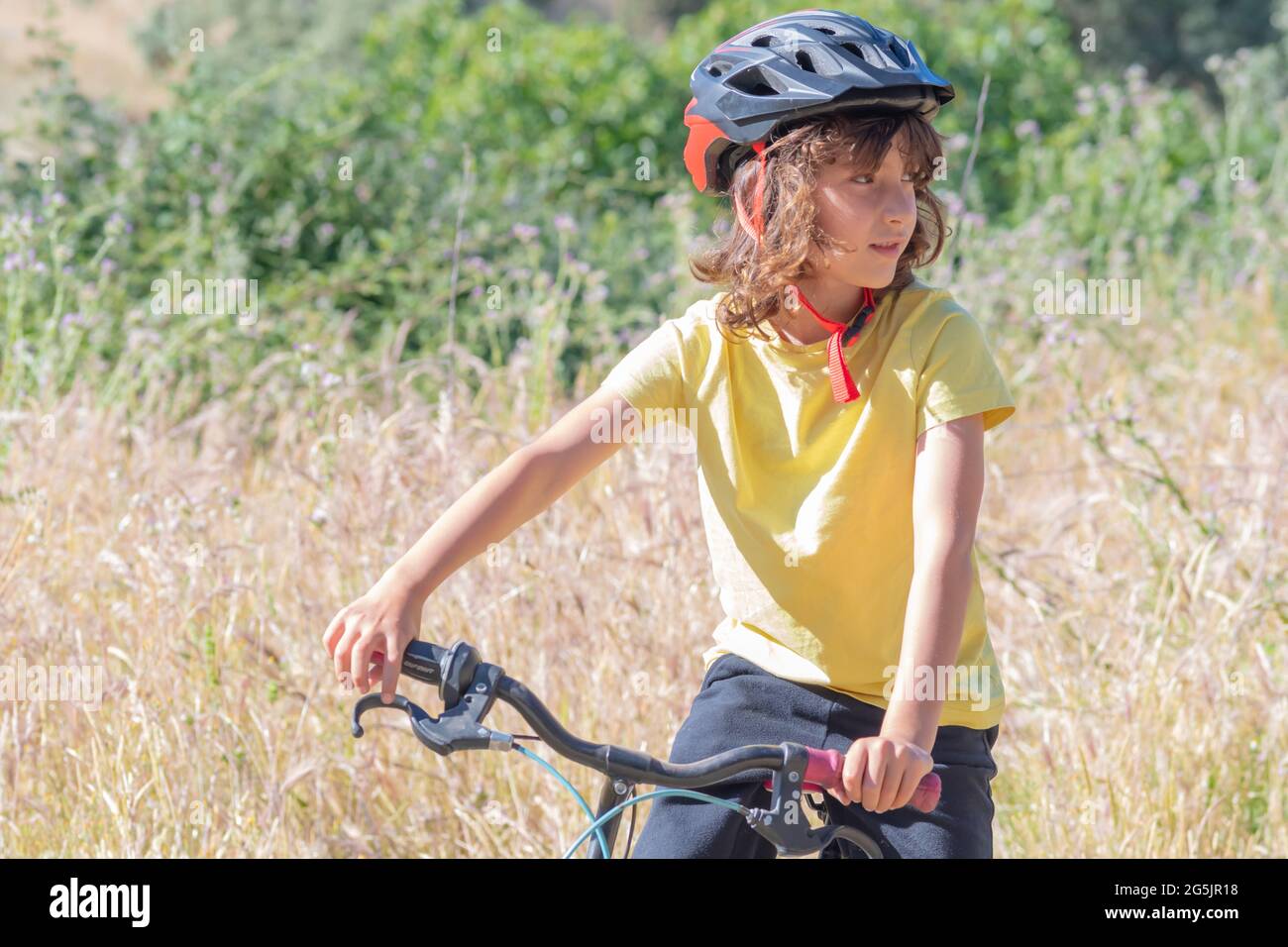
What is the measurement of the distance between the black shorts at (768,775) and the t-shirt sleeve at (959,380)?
44cm

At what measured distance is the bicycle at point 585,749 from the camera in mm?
1835

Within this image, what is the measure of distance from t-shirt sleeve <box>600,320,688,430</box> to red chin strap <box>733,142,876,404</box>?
198 millimetres

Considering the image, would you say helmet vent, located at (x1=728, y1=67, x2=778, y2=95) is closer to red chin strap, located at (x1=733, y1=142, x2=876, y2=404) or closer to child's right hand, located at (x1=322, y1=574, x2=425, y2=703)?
red chin strap, located at (x1=733, y1=142, x2=876, y2=404)

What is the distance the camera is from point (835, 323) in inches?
94.0

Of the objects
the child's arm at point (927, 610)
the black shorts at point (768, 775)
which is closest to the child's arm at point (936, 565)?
the child's arm at point (927, 610)

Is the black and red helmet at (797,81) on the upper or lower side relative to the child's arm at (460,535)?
upper

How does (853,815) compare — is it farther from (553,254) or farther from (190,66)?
(190,66)

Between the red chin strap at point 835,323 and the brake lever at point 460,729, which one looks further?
the red chin strap at point 835,323

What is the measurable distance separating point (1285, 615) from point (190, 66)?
5166 millimetres

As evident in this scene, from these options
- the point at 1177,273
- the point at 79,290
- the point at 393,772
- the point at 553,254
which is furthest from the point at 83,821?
the point at 1177,273

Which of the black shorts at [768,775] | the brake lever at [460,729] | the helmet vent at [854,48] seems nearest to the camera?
the brake lever at [460,729]

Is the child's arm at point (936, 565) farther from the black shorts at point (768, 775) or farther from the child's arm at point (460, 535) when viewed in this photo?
the child's arm at point (460, 535)

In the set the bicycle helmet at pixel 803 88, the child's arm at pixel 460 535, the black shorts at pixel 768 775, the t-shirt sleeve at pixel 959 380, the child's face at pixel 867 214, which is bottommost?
the black shorts at pixel 768 775

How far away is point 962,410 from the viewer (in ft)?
7.30
